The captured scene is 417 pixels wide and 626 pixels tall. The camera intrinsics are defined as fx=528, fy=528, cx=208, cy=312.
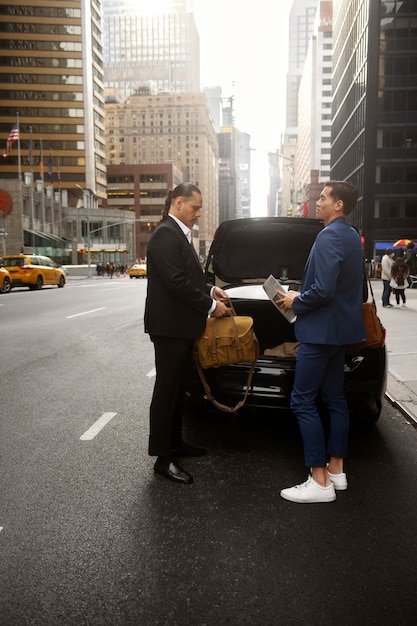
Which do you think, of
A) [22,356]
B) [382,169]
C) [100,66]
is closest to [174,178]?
[100,66]

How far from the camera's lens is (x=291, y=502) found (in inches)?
128

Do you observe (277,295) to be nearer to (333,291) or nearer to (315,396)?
(333,291)

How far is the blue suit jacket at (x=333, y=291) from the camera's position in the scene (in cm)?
305

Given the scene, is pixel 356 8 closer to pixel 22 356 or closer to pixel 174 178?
A: pixel 22 356

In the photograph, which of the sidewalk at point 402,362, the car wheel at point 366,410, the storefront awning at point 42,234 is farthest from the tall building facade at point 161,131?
the car wheel at point 366,410

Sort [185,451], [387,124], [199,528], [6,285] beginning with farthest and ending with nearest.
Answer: [387,124] < [6,285] < [185,451] < [199,528]

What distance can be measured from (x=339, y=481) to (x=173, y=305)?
5.14 ft

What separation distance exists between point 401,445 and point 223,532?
6.66 ft

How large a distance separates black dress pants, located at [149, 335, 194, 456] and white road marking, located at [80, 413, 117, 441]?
105cm

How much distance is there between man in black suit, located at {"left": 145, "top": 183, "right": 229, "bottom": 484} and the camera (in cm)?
337

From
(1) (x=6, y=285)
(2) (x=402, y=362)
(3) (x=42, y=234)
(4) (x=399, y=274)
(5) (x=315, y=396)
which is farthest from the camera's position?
(3) (x=42, y=234)

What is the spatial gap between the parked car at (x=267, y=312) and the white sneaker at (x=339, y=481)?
69cm

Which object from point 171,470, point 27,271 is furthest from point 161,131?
point 171,470

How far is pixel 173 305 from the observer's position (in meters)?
3.44
